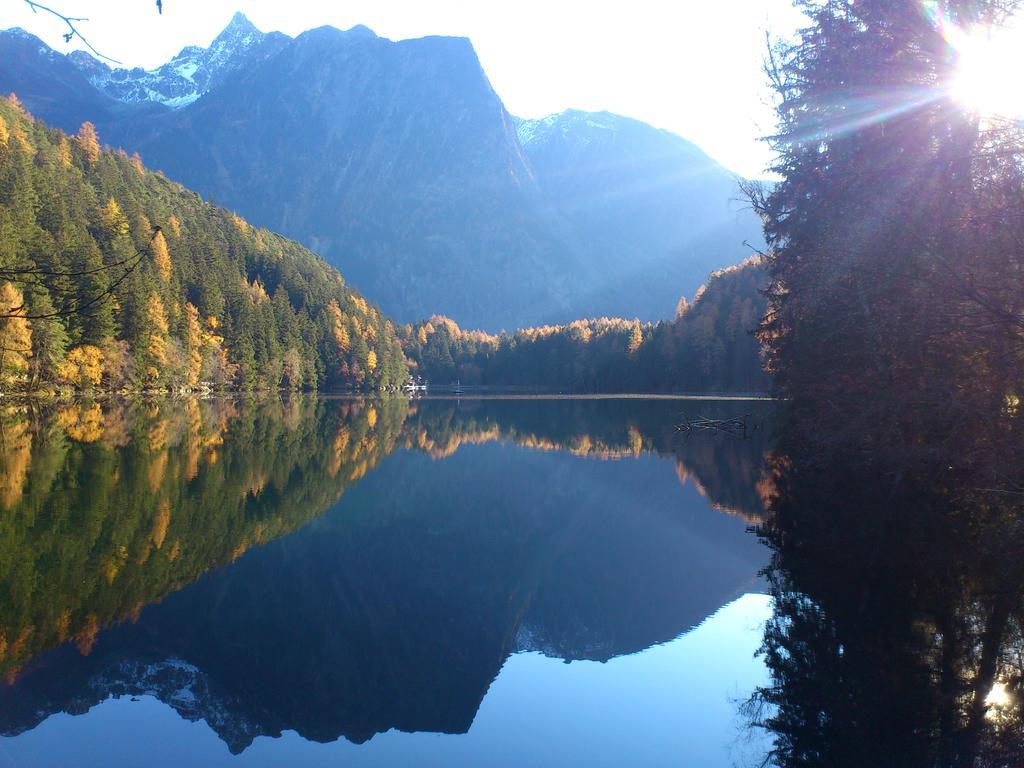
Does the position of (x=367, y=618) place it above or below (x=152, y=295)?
below

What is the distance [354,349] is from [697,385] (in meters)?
61.5

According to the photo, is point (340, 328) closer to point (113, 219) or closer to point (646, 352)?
point (113, 219)

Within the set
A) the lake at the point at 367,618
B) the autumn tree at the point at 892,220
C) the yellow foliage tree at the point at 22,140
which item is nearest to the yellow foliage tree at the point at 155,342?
the yellow foliage tree at the point at 22,140

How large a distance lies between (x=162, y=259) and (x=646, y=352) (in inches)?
3264

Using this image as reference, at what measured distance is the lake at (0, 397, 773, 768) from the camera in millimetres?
8320

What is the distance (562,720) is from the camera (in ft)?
29.1

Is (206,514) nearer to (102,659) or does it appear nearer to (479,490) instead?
(102,659)

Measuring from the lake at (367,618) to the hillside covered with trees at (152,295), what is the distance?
12.2 metres

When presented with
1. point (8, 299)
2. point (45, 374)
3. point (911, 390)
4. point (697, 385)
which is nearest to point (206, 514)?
point (911, 390)

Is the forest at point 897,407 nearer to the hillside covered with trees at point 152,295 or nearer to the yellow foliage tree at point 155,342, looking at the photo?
the hillside covered with trees at point 152,295

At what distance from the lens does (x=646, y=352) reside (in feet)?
440

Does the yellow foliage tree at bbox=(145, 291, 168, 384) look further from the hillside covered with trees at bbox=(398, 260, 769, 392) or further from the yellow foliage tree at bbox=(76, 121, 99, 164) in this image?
the hillside covered with trees at bbox=(398, 260, 769, 392)

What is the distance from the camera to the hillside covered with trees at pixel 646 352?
10519cm

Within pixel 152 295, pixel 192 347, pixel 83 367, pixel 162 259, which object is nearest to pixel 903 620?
pixel 83 367
